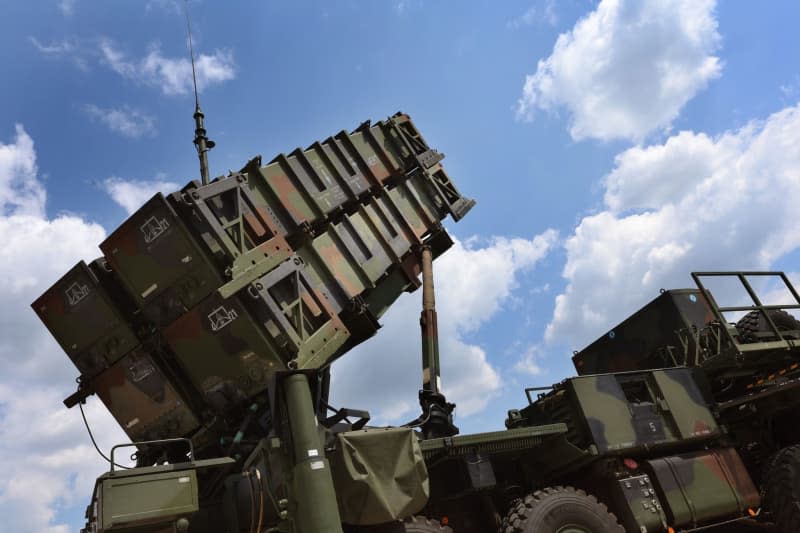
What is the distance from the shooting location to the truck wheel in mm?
5191

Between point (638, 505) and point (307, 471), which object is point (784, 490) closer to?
point (638, 505)

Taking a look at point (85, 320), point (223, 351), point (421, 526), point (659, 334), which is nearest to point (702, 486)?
point (659, 334)

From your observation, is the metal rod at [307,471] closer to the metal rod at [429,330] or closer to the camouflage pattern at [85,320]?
the camouflage pattern at [85,320]

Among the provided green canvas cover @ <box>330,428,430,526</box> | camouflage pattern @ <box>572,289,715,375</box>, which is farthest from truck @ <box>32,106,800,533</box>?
camouflage pattern @ <box>572,289,715,375</box>

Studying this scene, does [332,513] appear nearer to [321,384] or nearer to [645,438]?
[321,384]

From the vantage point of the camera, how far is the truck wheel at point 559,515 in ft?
17.0

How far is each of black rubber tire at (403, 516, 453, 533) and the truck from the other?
0.02 meters

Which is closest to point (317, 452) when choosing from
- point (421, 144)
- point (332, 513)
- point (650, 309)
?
point (332, 513)

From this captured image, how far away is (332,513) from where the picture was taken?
4004mm

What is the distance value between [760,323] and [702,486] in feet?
8.80

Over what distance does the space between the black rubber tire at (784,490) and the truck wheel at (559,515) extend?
6.61 feet

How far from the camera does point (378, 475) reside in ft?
15.1

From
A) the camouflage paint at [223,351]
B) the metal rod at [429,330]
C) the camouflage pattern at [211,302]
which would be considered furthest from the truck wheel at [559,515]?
the camouflage paint at [223,351]

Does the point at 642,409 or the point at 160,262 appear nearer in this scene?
the point at 160,262
